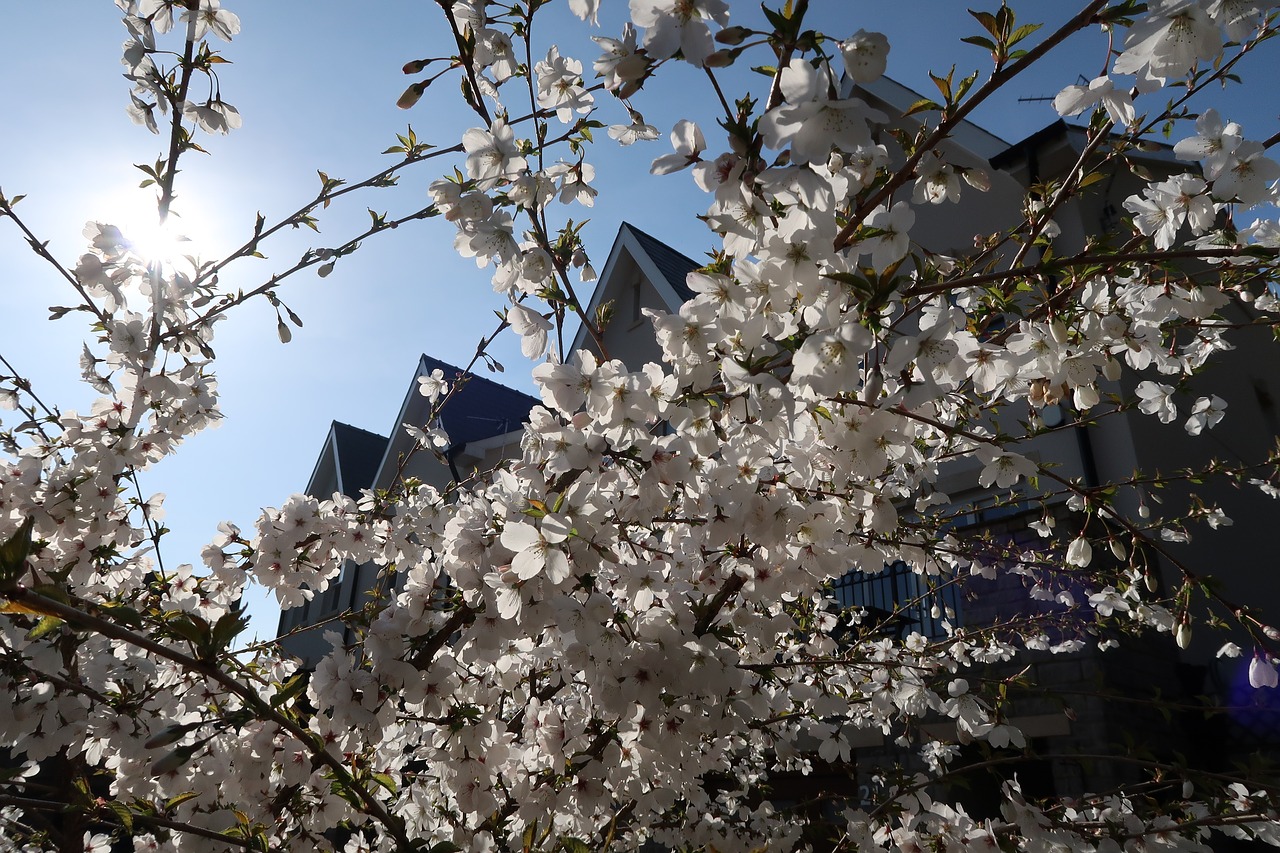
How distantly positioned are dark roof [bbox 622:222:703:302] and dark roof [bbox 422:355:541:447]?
3.78m

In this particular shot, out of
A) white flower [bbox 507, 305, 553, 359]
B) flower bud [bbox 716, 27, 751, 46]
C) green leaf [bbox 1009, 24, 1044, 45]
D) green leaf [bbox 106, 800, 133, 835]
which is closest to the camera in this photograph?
flower bud [bbox 716, 27, 751, 46]

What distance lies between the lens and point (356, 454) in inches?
738

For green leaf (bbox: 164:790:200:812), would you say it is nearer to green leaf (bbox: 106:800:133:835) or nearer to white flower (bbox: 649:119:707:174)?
green leaf (bbox: 106:800:133:835)

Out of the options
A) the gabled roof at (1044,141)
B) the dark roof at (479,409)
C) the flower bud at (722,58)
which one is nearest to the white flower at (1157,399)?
the flower bud at (722,58)

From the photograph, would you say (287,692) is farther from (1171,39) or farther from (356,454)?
(356,454)

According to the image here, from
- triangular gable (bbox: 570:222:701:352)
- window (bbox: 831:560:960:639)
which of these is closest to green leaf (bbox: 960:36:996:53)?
window (bbox: 831:560:960:639)

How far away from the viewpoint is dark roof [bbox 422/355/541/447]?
15392mm

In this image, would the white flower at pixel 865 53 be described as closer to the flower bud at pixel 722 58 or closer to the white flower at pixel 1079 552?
the flower bud at pixel 722 58

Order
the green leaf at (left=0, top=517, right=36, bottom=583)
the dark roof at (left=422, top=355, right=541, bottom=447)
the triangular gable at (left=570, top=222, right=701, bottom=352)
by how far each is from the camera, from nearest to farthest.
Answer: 1. the green leaf at (left=0, top=517, right=36, bottom=583)
2. the triangular gable at (left=570, top=222, right=701, bottom=352)
3. the dark roof at (left=422, top=355, right=541, bottom=447)

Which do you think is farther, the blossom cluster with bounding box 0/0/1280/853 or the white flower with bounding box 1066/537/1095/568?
the white flower with bounding box 1066/537/1095/568

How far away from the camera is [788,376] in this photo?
5.88ft

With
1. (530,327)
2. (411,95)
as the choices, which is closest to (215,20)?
(411,95)

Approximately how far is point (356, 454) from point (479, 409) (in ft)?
13.5

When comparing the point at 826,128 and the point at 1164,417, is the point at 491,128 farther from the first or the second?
the point at 1164,417
